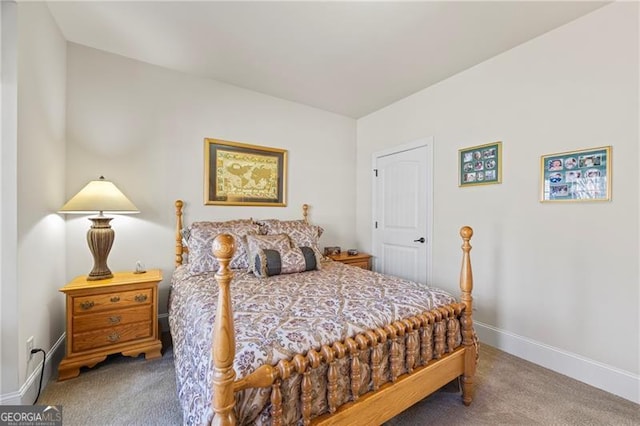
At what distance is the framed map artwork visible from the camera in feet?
9.99

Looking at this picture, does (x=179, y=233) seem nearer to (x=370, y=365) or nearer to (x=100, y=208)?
(x=100, y=208)

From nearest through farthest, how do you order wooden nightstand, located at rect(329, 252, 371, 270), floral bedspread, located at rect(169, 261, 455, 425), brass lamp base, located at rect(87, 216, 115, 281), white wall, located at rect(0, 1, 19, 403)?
floral bedspread, located at rect(169, 261, 455, 425)
white wall, located at rect(0, 1, 19, 403)
brass lamp base, located at rect(87, 216, 115, 281)
wooden nightstand, located at rect(329, 252, 371, 270)

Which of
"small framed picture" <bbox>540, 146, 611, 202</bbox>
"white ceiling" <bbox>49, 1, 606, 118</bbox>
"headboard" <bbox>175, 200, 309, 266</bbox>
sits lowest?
"headboard" <bbox>175, 200, 309, 266</bbox>

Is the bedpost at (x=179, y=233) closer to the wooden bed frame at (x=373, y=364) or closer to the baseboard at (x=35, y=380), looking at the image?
the baseboard at (x=35, y=380)

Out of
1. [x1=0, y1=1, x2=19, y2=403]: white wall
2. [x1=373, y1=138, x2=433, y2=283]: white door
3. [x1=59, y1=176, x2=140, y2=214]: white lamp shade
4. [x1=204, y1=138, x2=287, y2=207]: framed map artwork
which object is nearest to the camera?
[x1=0, y1=1, x2=19, y2=403]: white wall

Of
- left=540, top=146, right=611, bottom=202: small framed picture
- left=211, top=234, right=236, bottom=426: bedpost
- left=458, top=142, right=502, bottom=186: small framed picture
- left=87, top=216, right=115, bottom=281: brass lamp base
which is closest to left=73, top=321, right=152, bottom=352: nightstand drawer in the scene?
left=87, top=216, right=115, bottom=281: brass lamp base

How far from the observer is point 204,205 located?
301 cm

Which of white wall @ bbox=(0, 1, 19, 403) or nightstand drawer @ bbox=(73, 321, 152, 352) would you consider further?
nightstand drawer @ bbox=(73, 321, 152, 352)

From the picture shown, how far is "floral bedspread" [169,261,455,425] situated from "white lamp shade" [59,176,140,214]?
30.4 inches

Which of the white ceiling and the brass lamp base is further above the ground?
the white ceiling

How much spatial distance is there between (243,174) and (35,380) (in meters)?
2.31

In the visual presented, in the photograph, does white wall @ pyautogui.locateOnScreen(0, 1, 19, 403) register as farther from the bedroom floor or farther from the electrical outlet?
the bedroom floor

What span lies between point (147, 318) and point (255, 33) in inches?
98.3

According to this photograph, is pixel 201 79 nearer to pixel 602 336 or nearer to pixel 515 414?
pixel 515 414
